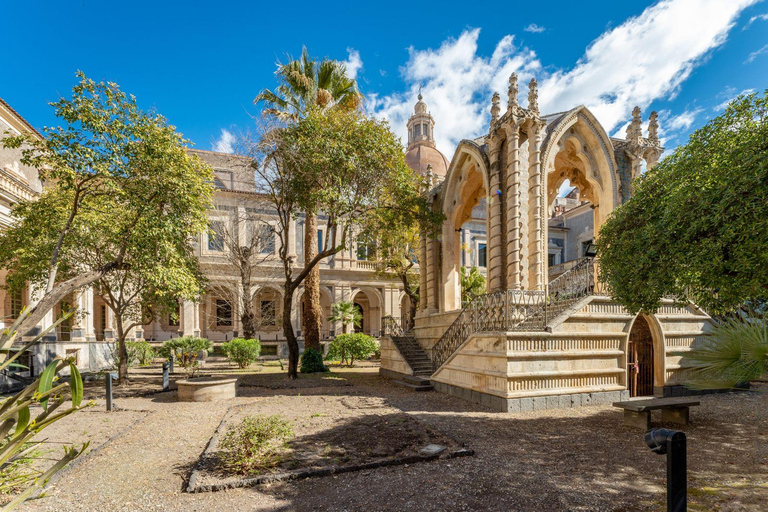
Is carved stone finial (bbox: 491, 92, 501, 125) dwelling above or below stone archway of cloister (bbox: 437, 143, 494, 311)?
above

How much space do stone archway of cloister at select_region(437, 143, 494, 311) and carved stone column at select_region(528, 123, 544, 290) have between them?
3.32m

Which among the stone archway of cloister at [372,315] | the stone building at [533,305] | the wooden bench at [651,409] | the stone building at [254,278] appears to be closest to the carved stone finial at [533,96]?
the stone building at [533,305]

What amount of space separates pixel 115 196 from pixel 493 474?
11165 millimetres

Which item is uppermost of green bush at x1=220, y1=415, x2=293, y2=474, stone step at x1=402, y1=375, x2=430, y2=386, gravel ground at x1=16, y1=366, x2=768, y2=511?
green bush at x1=220, y1=415, x2=293, y2=474

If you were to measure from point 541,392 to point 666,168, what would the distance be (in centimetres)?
542

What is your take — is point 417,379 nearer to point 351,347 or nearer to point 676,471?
point 351,347

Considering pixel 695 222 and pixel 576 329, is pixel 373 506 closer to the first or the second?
pixel 695 222

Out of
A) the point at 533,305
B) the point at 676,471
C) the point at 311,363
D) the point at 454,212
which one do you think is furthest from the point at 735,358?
the point at 311,363

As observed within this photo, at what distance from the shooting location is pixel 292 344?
52.9 ft

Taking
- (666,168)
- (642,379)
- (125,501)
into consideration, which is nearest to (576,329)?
(642,379)

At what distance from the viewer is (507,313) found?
10.6m

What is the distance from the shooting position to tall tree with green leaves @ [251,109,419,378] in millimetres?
13703

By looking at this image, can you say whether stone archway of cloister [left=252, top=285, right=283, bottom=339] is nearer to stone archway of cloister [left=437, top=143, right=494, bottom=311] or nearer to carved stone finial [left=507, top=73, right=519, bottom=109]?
stone archway of cloister [left=437, top=143, right=494, bottom=311]

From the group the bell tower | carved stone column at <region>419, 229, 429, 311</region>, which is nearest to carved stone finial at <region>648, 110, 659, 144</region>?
carved stone column at <region>419, 229, 429, 311</region>
